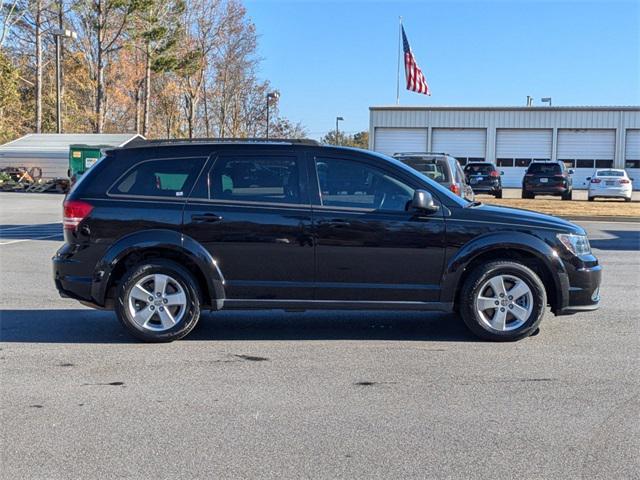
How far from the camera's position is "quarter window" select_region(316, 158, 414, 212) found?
20.5 feet

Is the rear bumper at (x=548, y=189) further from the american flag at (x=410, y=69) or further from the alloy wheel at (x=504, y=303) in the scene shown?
the alloy wheel at (x=504, y=303)

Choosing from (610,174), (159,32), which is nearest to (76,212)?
(610,174)

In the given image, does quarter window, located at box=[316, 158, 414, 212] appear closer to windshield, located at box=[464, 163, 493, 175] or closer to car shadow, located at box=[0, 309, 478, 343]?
car shadow, located at box=[0, 309, 478, 343]

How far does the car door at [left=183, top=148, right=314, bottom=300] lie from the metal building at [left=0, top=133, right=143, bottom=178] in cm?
3124

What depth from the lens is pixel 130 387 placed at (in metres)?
5.06

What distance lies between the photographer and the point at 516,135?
162 ft

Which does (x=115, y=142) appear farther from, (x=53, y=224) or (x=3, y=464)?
(x=3, y=464)

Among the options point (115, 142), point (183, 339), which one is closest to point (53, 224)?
point (183, 339)

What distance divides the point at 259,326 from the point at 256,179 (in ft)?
5.28

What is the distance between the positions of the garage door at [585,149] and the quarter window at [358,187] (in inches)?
1823

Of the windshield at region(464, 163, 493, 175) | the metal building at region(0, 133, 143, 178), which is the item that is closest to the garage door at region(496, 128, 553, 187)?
the windshield at region(464, 163, 493, 175)

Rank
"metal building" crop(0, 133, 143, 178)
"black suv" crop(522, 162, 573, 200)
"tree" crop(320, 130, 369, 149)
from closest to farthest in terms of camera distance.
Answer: "black suv" crop(522, 162, 573, 200)
"metal building" crop(0, 133, 143, 178)
"tree" crop(320, 130, 369, 149)

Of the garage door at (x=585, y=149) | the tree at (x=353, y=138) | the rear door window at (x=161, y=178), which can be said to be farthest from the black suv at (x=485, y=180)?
the tree at (x=353, y=138)

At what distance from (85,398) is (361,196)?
9.58 feet
